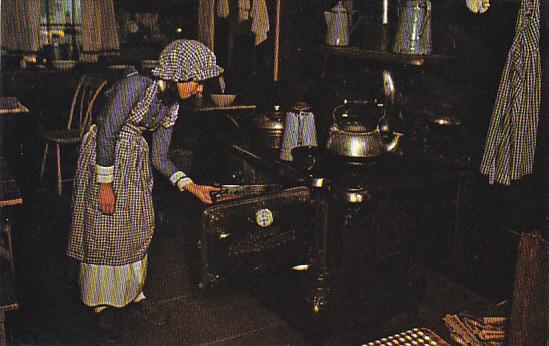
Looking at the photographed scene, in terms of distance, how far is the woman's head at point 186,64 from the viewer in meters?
2.32

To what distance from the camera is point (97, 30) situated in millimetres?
5668

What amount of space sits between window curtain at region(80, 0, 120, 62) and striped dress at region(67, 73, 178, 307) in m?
3.43

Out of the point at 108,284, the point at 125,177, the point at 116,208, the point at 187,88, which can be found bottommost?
the point at 108,284

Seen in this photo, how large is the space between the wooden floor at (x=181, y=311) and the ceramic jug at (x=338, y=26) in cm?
133

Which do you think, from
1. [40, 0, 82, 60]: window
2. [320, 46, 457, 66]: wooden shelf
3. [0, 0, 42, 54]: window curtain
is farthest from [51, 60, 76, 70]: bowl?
Result: [320, 46, 457, 66]: wooden shelf

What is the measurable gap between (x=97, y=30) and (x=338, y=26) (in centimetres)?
312

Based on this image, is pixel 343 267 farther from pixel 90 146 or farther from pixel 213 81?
pixel 213 81

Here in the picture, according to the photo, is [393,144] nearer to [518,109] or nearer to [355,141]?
[355,141]

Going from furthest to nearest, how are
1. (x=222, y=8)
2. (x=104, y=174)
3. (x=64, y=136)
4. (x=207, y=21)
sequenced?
(x=207, y=21) < (x=222, y=8) < (x=64, y=136) < (x=104, y=174)

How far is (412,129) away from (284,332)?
1213mm

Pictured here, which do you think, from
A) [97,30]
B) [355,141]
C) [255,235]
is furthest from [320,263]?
[97,30]

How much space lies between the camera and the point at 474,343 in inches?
67.8

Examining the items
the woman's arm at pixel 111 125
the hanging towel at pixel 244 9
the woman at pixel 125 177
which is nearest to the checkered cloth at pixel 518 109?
the woman at pixel 125 177

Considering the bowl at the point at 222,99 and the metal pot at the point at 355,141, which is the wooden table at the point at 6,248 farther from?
the bowl at the point at 222,99
